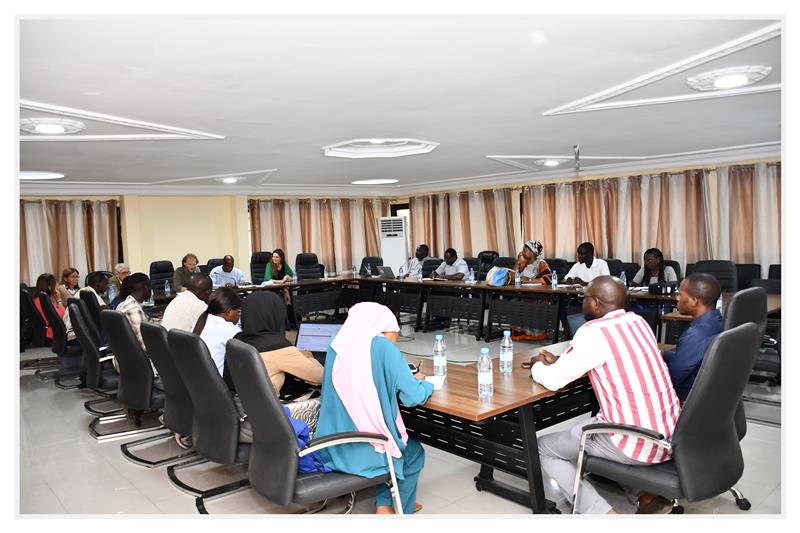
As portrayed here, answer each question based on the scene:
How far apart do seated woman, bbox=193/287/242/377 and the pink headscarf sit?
3.96 ft

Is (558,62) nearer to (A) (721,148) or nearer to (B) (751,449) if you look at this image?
(B) (751,449)

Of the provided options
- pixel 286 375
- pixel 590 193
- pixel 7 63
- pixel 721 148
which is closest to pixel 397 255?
pixel 590 193

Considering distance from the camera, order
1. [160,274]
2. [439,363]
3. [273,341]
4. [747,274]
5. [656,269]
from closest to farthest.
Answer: [439,363], [273,341], [656,269], [747,274], [160,274]

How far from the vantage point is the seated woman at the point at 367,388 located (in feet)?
8.75

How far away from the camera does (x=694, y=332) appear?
291 centimetres

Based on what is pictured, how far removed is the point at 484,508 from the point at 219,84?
9.08ft

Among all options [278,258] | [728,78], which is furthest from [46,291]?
[728,78]

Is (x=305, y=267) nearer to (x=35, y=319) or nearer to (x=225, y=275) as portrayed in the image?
(x=225, y=275)

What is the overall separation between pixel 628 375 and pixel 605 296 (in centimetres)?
38

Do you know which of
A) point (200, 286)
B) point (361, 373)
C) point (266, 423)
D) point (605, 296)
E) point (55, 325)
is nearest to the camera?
point (266, 423)

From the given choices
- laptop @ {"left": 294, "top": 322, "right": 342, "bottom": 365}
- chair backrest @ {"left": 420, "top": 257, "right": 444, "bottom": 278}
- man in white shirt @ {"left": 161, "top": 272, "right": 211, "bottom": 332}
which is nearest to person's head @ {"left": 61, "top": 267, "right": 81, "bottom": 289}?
man in white shirt @ {"left": 161, "top": 272, "right": 211, "bottom": 332}

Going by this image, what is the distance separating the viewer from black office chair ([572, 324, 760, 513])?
7.59ft

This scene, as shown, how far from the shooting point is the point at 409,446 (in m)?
3.14

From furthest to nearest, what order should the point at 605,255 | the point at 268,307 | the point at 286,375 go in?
the point at 605,255
the point at 286,375
the point at 268,307
